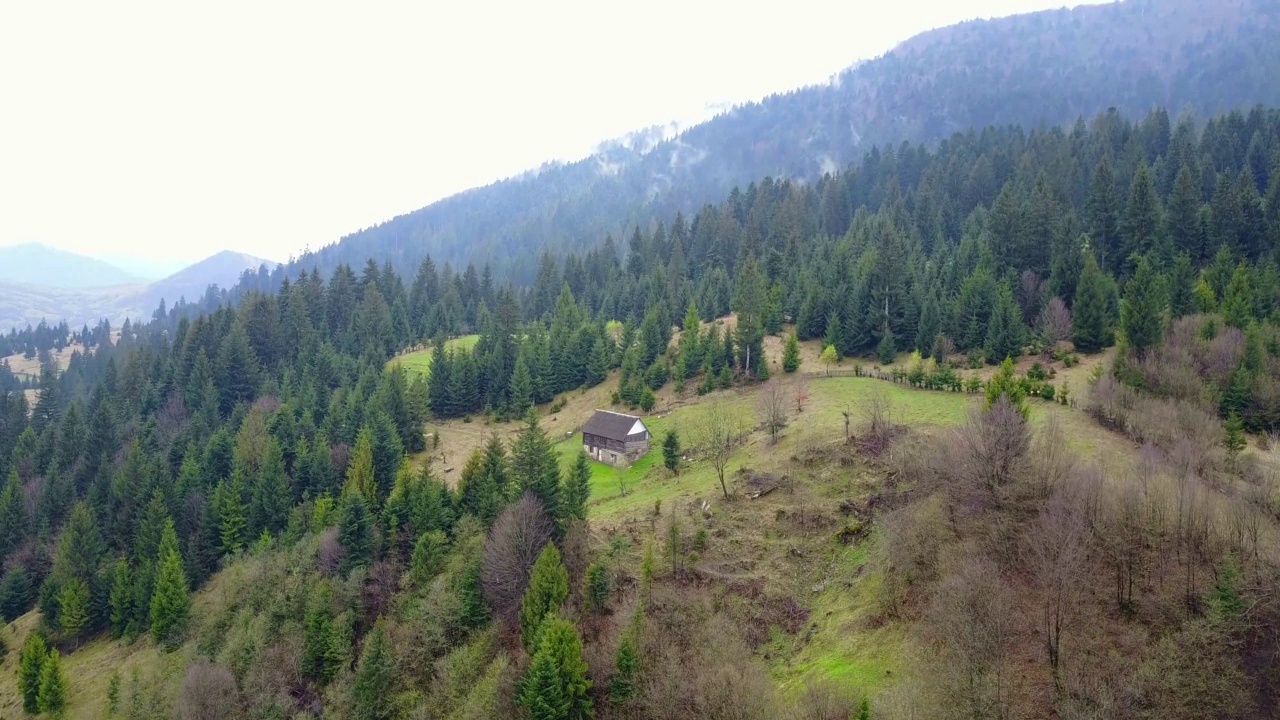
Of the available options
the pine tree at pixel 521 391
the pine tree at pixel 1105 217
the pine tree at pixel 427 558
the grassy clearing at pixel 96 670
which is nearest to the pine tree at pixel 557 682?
the pine tree at pixel 427 558

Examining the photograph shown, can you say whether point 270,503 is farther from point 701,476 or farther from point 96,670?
point 701,476

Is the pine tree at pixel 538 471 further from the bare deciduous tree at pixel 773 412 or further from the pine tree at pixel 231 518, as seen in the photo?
the pine tree at pixel 231 518

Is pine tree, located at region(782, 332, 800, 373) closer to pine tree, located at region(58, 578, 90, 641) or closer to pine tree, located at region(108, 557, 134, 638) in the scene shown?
pine tree, located at region(108, 557, 134, 638)

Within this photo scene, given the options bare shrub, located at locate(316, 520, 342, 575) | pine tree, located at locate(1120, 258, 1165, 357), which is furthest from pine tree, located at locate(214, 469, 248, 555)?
pine tree, located at locate(1120, 258, 1165, 357)

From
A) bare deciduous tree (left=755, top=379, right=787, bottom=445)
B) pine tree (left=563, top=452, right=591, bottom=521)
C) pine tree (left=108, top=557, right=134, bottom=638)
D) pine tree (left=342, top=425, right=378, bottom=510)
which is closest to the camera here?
pine tree (left=563, top=452, right=591, bottom=521)

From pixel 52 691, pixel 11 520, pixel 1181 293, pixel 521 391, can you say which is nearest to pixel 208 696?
pixel 52 691

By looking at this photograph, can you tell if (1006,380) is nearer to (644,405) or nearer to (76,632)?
(644,405)
